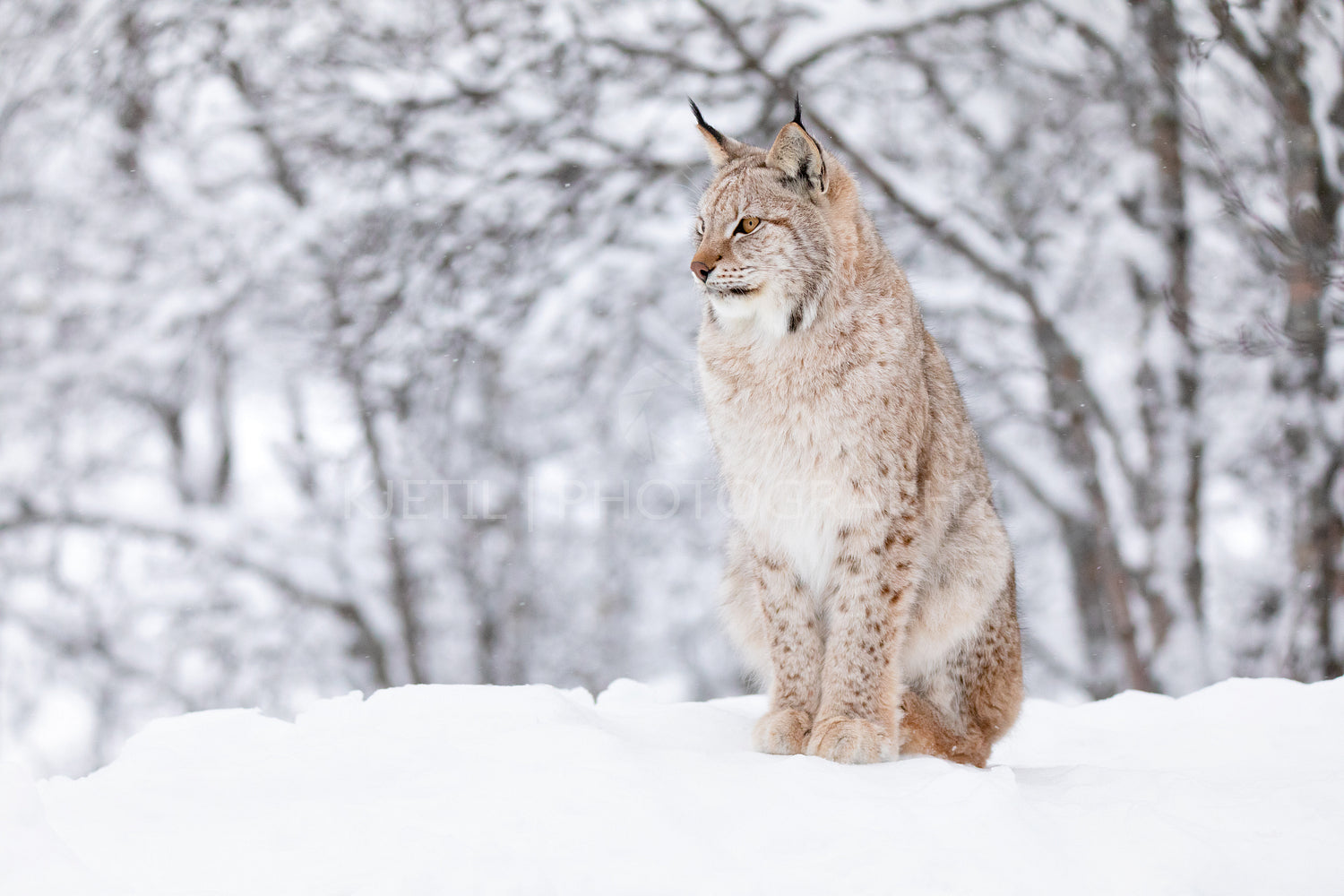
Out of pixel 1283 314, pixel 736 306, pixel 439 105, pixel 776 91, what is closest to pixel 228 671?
pixel 439 105

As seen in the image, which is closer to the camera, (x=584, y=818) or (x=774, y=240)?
(x=584, y=818)

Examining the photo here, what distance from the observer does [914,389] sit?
3518 mm

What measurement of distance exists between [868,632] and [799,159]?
1.47m

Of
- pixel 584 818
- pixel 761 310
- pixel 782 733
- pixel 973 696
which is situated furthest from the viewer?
pixel 973 696

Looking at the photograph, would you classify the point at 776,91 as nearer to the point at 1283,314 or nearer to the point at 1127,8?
the point at 1127,8

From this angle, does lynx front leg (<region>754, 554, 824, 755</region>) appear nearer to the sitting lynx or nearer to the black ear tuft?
the sitting lynx

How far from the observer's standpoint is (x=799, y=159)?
355 centimetres

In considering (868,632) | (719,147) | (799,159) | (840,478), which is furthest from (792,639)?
(719,147)

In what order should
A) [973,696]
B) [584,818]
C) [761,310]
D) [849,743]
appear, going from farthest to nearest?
1. [973,696]
2. [761,310]
3. [849,743]
4. [584,818]

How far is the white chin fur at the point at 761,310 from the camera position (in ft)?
11.4

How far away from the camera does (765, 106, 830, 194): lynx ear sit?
3.51 m

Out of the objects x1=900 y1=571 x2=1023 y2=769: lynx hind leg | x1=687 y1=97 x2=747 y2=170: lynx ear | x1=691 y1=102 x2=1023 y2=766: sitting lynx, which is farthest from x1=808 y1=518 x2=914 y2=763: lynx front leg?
x1=687 y1=97 x2=747 y2=170: lynx ear

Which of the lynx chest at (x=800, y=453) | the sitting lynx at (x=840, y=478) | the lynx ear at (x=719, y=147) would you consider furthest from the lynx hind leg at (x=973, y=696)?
the lynx ear at (x=719, y=147)

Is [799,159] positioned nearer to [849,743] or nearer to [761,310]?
[761,310]
